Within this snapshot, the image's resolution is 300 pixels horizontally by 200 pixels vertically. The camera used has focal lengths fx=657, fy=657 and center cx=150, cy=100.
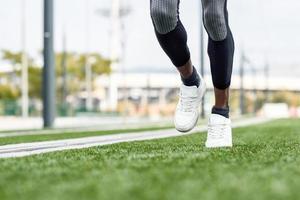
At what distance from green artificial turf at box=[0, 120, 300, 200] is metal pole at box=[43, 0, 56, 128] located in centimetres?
1162

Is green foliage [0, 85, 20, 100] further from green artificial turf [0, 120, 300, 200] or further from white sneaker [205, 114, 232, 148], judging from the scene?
green artificial turf [0, 120, 300, 200]

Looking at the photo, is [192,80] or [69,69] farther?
[69,69]

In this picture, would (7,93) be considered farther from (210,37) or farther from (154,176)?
(154,176)

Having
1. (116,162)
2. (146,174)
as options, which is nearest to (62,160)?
(116,162)

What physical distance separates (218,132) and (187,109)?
0.27 metres

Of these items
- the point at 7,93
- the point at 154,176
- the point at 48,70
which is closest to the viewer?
the point at 154,176

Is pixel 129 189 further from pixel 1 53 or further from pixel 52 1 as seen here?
pixel 1 53

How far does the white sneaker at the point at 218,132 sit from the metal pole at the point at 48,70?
11233mm

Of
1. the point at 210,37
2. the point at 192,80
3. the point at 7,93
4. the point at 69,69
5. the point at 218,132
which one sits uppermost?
the point at 210,37

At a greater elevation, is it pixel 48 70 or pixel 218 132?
pixel 48 70

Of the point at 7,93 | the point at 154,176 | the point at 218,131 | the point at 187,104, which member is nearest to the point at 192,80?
the point at 187,104

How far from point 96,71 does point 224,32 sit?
5118 centimetres

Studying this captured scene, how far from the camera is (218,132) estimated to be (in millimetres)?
4082

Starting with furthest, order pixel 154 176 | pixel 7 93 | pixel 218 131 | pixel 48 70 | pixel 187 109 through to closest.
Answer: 1. pixel 7 93
2. pixel 48 70
3. pixel 187 109
4. pixel 218 131
5. pixel 154 176
